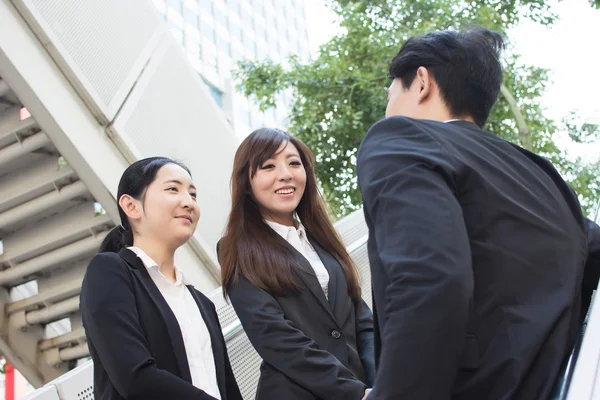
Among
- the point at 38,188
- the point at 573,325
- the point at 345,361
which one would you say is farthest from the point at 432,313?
the point at 38,188

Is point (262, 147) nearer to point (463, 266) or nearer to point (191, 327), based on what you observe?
point (191, 327)

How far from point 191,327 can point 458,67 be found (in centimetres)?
111

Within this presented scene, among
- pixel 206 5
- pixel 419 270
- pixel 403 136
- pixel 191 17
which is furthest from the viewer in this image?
pixel 206 5

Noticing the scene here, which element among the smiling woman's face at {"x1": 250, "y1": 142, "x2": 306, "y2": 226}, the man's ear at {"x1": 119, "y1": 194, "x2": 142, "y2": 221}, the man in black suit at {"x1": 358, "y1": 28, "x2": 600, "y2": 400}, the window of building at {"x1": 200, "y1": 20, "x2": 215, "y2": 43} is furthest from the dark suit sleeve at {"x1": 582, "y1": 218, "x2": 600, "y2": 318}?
the window of building at {"x1": 200, "y1": 20, "x2": 215, "y2": 43}

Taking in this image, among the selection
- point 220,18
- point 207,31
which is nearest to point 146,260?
point 207,31

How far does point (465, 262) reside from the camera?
101 cm

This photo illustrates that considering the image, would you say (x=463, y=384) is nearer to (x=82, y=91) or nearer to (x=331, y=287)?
(x=331, y=287)

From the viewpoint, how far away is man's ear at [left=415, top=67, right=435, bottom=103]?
1.36 meters

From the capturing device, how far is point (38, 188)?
5.07 m

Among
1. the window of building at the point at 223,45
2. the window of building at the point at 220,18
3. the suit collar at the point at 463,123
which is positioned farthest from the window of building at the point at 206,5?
the suit collar at the point at 463,123

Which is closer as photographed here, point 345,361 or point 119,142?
point 345,361

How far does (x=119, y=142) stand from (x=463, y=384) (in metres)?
4.32

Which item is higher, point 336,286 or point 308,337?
point 336,286

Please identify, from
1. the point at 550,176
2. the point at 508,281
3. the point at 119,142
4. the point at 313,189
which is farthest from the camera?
the point at 119,142
